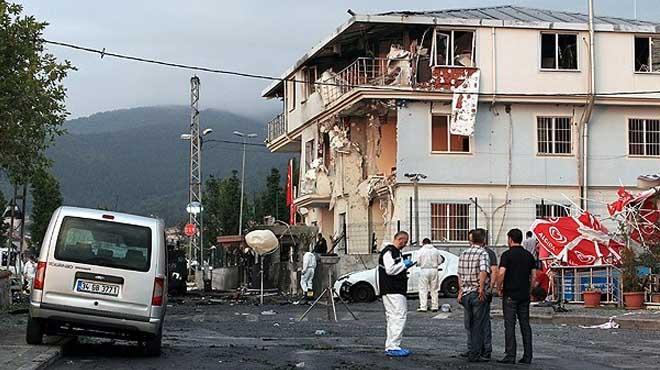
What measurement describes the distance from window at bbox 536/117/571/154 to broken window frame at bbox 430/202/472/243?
3.50 m

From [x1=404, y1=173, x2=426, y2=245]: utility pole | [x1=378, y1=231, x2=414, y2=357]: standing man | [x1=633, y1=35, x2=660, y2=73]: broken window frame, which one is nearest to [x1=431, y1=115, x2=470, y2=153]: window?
[x1=404, y1=173, x2=426, y2=245]: utility pole

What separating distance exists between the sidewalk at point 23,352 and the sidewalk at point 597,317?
11.2 meters

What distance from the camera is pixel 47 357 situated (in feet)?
43.8

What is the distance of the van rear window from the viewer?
14328 mm

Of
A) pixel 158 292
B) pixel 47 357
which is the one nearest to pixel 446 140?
pixel 158 292

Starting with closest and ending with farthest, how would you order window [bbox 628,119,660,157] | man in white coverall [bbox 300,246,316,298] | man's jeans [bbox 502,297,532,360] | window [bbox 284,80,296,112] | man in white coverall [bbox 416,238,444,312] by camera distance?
man's jeans [bbox 502,297,532,360] → man in white coverall [bbox 416,238,444,312] → man in white coverall [bbox 300,246,316,298] → window [bbox 628,119,660,157] → window [bbox 284,80,296,112]

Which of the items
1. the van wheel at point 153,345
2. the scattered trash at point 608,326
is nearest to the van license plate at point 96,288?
the van wheel at point 153,345

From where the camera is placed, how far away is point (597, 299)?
26.3 meters

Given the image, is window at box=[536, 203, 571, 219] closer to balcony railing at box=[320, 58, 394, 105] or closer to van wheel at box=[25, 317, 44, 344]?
balcony railing at box=[320, 58, 394, 105]

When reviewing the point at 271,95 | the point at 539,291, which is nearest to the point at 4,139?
the point at 539,291

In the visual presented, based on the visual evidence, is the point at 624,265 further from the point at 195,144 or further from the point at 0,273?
the point at 195,144

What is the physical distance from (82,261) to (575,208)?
25.8 metres

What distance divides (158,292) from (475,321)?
4.24m

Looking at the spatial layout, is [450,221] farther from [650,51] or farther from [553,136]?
[650,51]
